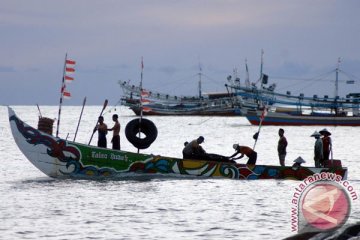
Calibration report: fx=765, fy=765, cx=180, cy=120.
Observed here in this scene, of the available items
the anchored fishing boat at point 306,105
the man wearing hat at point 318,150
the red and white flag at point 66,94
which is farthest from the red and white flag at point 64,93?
the anchored fishing boat at point 306,105

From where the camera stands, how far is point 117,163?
2445 centimetres

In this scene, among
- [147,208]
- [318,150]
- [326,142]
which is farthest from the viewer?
[318,150]

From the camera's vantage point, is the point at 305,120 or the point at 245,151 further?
the point at 305,120

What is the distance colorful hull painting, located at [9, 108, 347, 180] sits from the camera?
79.8ft

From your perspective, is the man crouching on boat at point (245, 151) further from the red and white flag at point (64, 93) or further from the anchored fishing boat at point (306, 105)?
the anchored fishing boat at point (306, 105)

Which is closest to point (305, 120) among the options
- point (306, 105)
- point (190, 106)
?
point (306, 105)

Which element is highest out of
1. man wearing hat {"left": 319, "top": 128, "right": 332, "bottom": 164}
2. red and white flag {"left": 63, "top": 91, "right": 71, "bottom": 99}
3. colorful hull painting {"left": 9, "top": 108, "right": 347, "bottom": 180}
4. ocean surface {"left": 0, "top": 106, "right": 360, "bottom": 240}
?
red and white flag {"left": 63, "top": 91, "right": 71, "bottom": 99}

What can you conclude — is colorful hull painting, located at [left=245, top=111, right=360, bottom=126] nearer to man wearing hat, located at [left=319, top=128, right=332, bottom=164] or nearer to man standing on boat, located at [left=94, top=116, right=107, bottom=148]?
man wearing hat, located at [left=319, top=128, right=332, bottom=164]

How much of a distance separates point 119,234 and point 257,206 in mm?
5729

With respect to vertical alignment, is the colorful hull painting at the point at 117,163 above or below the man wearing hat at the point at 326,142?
below

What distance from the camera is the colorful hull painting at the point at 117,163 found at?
24328mm

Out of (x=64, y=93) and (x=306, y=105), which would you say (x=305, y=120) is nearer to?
(x=306, y=105)

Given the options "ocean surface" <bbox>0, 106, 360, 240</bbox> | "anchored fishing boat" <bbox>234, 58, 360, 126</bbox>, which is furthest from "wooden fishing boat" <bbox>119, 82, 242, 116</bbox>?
"ocean surface" <bbox>0, 106, 360, 240</bbox>

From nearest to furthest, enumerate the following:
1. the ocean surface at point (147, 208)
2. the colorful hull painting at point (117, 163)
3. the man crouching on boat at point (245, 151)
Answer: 1. the ocean surface at point (147, 208)
2. the man crouching on boat at point (245, 151)
3. the colorful hull painting at point (117, 163)
